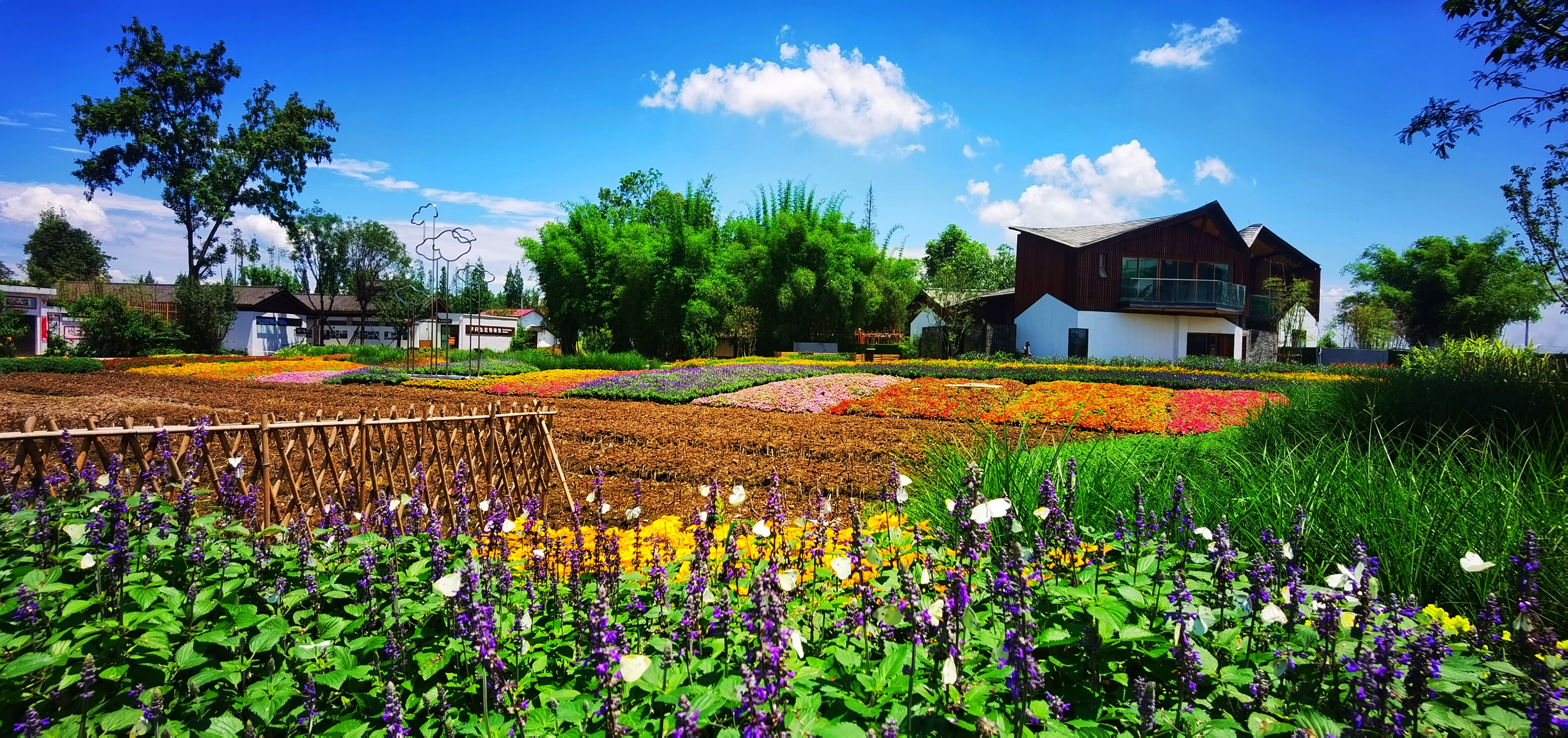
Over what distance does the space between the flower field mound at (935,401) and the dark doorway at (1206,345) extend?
66.5 feet

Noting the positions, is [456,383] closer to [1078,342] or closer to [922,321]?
[1078,342]

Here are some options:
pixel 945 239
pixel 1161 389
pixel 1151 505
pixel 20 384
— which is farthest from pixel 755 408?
pixel 945 239

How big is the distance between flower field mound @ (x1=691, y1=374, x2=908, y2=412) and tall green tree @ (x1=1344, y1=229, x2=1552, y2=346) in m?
45.0

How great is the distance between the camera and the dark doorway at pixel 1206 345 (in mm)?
31953

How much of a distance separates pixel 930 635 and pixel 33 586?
278cm

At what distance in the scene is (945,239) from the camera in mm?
70875

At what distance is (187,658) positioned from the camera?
6.98ft

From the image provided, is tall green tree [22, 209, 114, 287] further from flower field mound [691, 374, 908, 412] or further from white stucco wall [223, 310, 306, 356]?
flower field mound [691, 374, 908, 412]

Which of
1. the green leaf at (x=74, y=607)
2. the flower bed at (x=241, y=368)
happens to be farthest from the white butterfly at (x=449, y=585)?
the flower bed at (x=241, y=368)

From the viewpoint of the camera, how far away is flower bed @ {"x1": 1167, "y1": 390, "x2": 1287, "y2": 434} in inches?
379

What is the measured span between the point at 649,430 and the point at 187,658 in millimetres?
7827

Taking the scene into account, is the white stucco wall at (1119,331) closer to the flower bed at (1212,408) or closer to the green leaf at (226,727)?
the flower bed at (1212,408)

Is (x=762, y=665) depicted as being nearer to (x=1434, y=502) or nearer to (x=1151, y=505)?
(x=1151, y=505)

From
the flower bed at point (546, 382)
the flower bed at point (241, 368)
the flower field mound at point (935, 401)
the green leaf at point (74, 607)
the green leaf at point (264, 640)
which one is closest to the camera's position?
the green leaf at point (264, 640)
